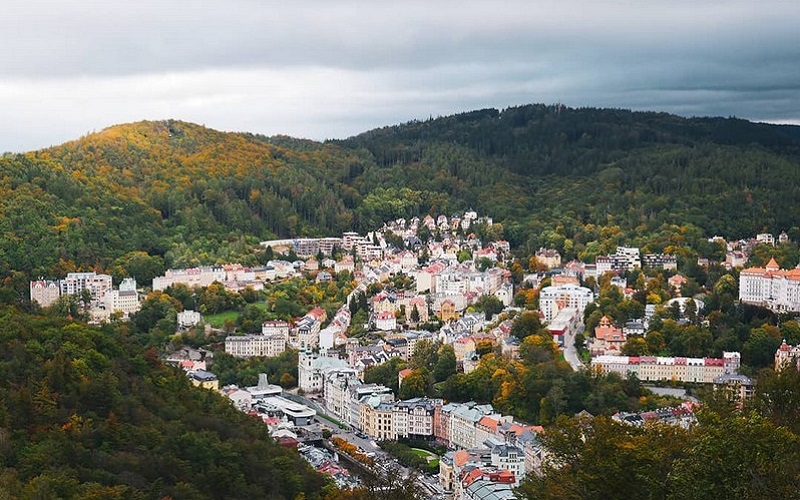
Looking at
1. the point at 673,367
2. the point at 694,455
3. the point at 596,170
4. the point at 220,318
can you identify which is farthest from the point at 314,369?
the point at 596,170

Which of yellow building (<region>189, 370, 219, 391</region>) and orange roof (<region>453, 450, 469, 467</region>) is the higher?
yellow building (<region>189, 370, 219, 391</region>)

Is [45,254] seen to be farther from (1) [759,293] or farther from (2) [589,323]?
(1) [759,293]

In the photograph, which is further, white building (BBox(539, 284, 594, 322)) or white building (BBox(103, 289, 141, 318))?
white building (BBox(103, 289, 141, 318))

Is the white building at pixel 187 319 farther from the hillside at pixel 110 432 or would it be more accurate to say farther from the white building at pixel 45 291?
the hillside at pixel 110 432

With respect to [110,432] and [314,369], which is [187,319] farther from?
[110,432]

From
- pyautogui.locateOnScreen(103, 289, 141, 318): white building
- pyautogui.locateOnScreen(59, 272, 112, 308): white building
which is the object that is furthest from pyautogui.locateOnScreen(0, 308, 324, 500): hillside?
pyautogui.locateOnScreen(59, 272, 112, 308): white building

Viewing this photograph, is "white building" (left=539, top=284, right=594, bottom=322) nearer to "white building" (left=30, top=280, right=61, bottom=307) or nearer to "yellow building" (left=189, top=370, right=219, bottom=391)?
"yellow building" (left=189, top=370, right=219, bottom=391)

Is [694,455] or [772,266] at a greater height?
[694,455]
